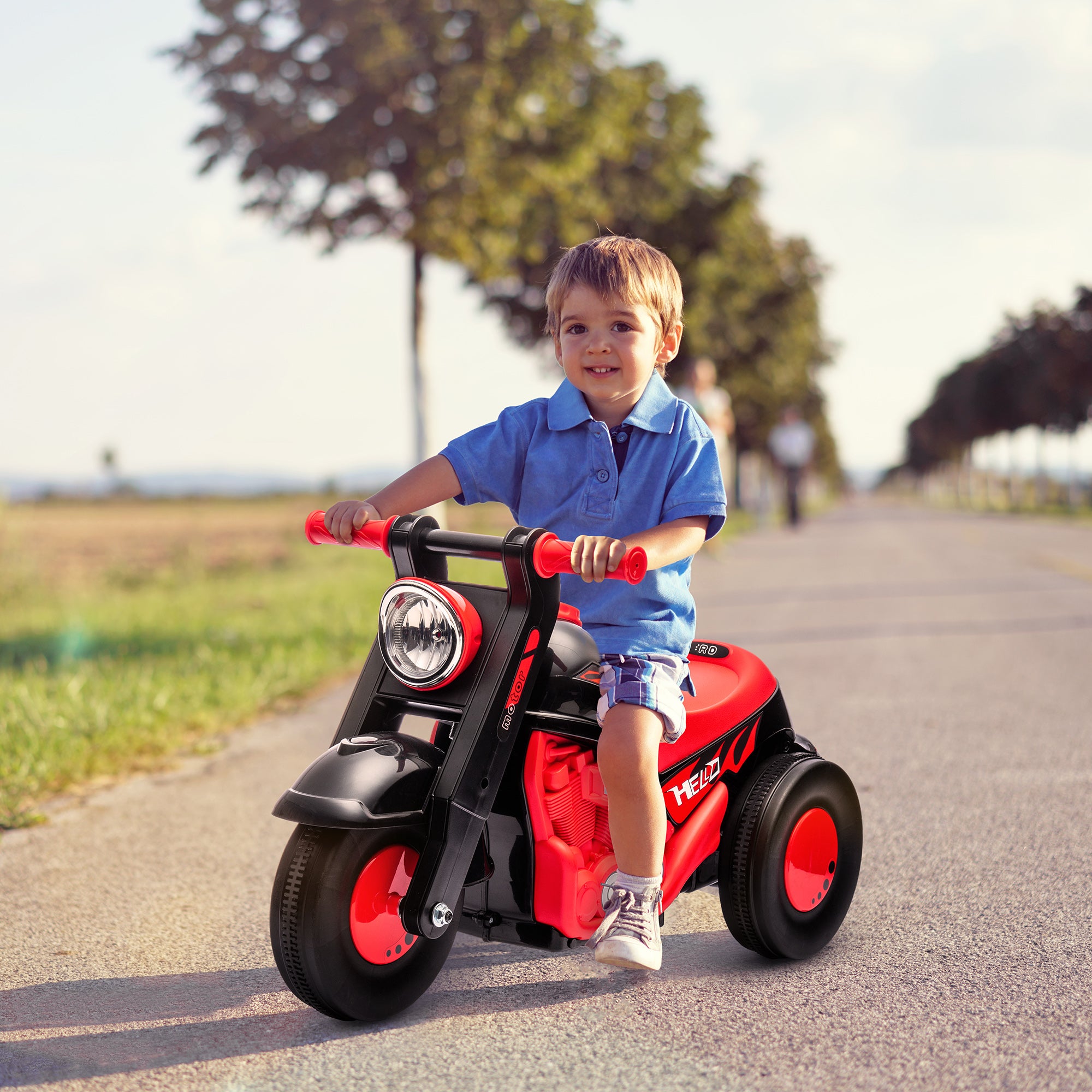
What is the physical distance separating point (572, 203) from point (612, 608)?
11467 mm

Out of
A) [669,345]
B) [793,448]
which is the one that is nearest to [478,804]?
[669,345]

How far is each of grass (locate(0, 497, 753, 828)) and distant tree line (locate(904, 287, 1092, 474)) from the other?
75.2 ft

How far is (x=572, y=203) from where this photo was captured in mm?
13375

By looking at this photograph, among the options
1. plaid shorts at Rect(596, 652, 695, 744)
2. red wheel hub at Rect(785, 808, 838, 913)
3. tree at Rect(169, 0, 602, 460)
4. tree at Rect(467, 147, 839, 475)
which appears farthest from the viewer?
tree at Rect(467, 147, 839, 475)

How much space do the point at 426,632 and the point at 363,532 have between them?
0.29m

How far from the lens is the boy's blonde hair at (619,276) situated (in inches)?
104

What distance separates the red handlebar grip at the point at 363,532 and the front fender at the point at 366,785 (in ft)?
1.36

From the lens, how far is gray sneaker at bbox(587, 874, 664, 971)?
8.23 feet

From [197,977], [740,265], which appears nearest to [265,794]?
[197,977]

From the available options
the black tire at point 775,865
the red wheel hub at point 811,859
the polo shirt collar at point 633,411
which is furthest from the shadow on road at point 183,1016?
the polo shirt collar at point 633,411

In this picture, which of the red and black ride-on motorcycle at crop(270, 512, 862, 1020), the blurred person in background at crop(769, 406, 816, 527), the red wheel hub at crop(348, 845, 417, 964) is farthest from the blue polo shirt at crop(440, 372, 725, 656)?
the blurred person in background at crop(769, 406, 816, 527)

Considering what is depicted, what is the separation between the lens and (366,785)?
7.68ft

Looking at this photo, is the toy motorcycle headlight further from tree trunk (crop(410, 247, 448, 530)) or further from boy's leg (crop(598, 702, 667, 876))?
tree trunk (crop(410, 247, 448, 530))

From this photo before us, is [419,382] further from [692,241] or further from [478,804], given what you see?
[692,241]
